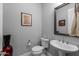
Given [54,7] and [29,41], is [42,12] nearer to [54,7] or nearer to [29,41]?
[54,7]

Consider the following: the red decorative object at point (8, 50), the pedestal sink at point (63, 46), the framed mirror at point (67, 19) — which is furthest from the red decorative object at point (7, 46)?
the framed mirror at point (67, 19)

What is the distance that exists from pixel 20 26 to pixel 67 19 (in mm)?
788

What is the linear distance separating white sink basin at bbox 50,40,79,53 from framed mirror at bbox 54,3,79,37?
6.2 inches

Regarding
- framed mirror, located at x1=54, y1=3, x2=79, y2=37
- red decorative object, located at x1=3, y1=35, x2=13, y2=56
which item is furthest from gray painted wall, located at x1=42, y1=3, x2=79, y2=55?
red decorative object, located at x1=3, y1=35, x2=13, y2=56

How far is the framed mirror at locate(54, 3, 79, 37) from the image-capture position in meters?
1.44

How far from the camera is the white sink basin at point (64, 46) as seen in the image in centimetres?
140

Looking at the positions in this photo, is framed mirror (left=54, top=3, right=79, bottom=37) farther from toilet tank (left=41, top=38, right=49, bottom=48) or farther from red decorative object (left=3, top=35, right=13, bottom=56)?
red decorative object (left=3, top=35, right=13, bottom=56)

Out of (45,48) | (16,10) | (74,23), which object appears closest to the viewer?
(74,23)

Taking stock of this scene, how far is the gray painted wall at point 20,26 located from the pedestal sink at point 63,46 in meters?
0.31

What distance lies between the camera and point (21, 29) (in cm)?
159

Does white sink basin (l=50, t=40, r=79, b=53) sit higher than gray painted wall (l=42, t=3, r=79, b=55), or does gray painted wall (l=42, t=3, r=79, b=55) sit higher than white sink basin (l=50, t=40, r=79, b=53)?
gray painted wall (l=42, t=3, r=79, b=55)

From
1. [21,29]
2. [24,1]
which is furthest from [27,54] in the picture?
[24,1]

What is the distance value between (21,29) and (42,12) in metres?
0.47

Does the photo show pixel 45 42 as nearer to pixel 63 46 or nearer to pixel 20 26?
pixel 63 46
